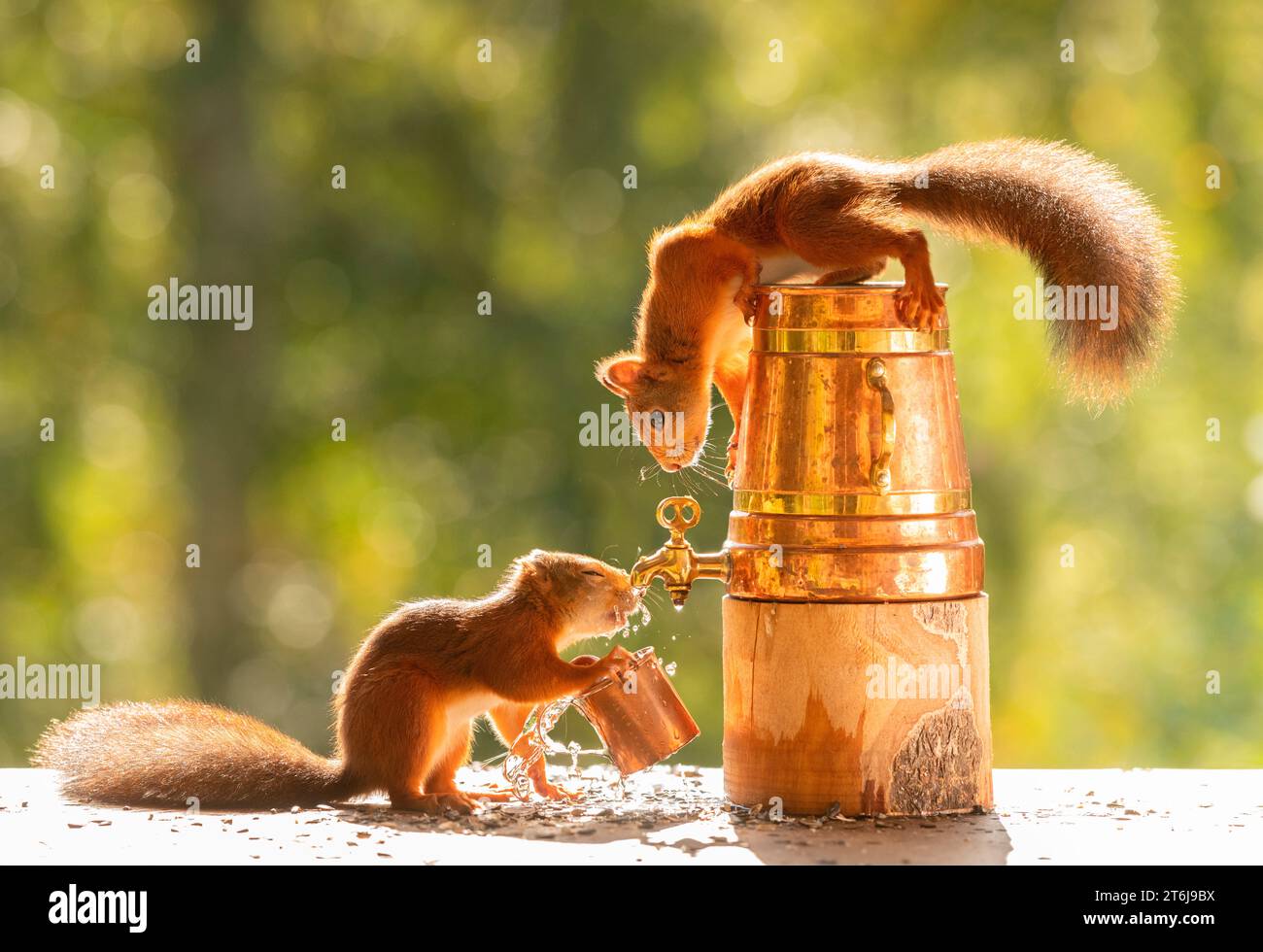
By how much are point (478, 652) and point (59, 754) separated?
2.70 feet

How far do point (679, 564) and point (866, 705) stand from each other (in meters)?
0.44

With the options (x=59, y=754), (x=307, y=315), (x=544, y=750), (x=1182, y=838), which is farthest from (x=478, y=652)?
(x=307, y=315)

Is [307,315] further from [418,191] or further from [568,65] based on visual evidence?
[568,65]

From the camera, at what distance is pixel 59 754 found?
2803mm

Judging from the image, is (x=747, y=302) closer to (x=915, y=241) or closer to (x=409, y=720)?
(x=915, y=241)

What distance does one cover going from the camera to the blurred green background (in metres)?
7.85

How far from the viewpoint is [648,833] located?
8.07 feet

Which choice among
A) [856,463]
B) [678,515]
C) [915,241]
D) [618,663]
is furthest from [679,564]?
[915,241]

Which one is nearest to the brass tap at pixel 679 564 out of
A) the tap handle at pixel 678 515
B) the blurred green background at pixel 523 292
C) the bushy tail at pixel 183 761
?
the tap handle at pixel 678 515

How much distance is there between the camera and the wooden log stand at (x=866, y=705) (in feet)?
8.11

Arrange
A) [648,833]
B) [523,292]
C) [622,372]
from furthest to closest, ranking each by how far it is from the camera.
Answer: [523,292] < [622,372] < [648,833]

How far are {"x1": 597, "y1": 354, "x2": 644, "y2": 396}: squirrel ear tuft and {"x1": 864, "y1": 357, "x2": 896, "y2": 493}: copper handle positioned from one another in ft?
2.36
